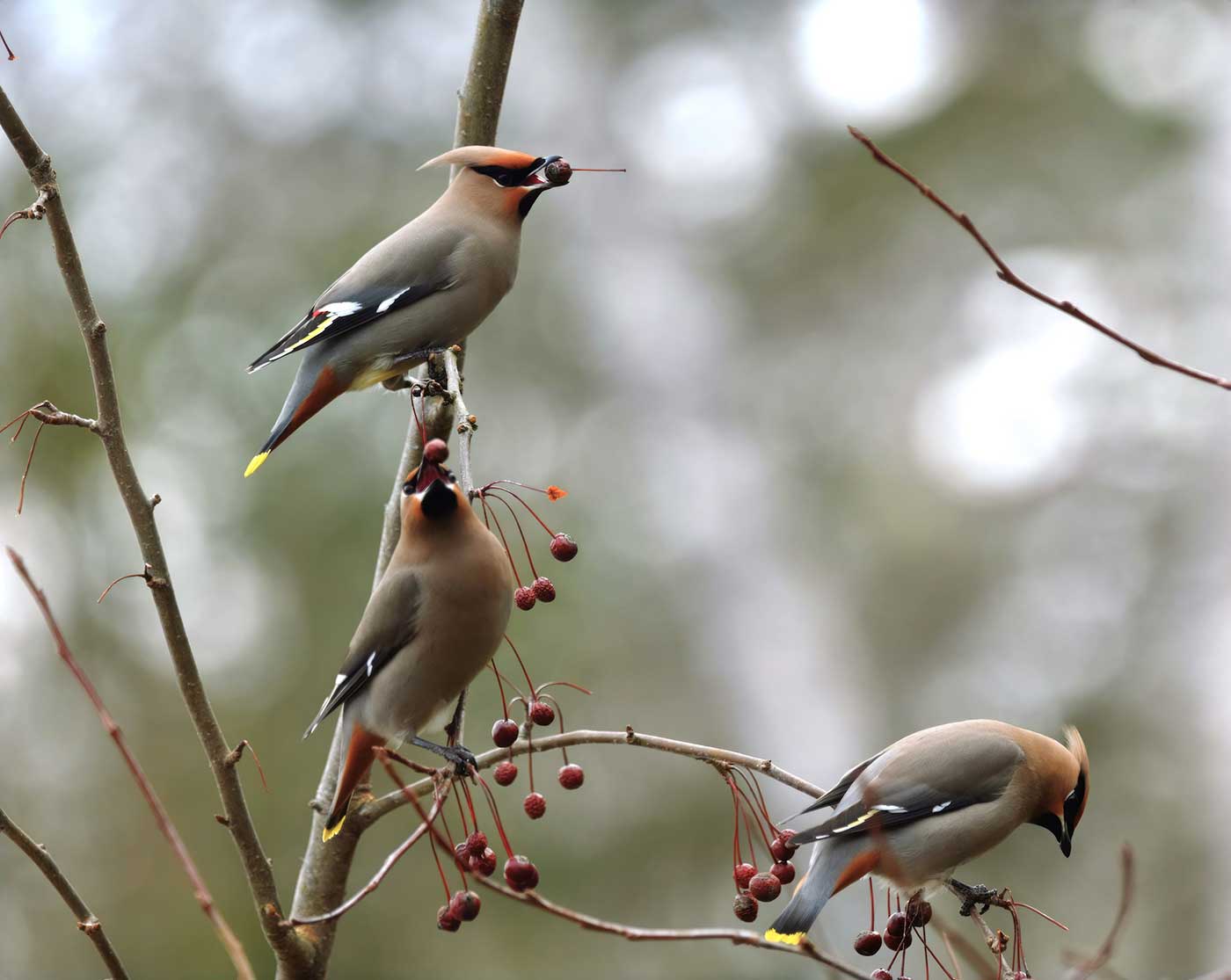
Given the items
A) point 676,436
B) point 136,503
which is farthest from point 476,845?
point 676,436

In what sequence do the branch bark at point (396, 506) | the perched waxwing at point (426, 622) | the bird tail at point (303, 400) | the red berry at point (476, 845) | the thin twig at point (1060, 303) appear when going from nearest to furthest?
the thin twig at point (1060, 303) → the red berry at point (476, 845) → the branch bark at point (396, 506) → the perched waxwing at point (426, 622) → the bird tail at point (303, 400)

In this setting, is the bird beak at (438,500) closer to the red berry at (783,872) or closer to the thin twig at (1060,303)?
the red berry at (783,872)

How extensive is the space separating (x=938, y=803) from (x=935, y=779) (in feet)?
0.19

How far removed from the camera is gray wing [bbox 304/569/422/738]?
9.07 ft

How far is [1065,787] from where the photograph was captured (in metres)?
3.55

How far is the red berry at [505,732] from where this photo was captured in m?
2.42

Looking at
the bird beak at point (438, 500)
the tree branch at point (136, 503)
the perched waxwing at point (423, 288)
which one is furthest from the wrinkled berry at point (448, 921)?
the perched waxwing at point (423, 288)

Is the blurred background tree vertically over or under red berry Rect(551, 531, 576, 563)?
over

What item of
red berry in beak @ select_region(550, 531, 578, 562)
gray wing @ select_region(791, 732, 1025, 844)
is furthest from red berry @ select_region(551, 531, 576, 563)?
gray wing @ select_region(791, 732, 1025, 844)

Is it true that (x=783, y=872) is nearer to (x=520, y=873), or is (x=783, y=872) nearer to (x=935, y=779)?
(x=520, y=873)

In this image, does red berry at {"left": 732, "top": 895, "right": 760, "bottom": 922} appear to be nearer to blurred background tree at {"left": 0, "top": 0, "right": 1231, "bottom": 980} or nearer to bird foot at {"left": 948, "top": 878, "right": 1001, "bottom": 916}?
bird foot at {"left": 948, "top": 878, "right": 1001, "bottom": 916}

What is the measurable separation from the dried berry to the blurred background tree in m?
4.03

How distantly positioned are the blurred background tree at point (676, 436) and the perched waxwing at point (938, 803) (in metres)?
3.03

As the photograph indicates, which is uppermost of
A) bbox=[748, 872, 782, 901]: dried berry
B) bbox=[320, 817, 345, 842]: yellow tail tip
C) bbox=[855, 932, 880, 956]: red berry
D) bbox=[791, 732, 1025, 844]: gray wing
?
bbox=[320, 817, 345, 842]: yellow tail tip
